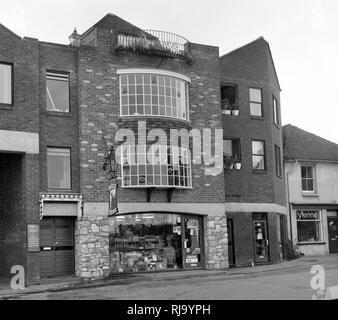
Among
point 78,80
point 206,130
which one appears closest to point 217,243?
point 206,130

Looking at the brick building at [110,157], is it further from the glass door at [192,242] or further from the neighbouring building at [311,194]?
the neighbouring building at [311,194]

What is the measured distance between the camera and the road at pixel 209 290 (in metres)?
15.5

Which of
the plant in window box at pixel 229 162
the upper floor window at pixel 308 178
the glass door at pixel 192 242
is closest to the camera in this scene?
the glass door at pixel 192 242

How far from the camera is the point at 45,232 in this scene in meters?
21.9

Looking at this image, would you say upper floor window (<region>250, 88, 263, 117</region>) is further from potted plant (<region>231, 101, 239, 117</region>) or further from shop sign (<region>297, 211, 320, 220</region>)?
shop sign (<region>297, 211, 320, 220</region>)

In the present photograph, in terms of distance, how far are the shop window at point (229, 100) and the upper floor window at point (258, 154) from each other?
1924 mm

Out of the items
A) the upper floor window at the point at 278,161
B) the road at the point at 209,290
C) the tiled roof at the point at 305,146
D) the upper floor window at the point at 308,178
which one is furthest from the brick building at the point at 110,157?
the tiled roof at the point at 305,146

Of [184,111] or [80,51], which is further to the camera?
[184,111]

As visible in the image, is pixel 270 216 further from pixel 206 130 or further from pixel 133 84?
pixel 133 84

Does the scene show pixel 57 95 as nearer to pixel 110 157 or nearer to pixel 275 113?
pixel 110 157

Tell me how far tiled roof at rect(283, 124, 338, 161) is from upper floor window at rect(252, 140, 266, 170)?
16.1 feet

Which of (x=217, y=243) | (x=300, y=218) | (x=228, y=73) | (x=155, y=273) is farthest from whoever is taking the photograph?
(x=300, y=218)

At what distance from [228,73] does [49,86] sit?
30.1ft

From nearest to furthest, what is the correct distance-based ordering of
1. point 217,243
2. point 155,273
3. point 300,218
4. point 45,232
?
1. point 45,232
2. point 155,273
3. point 217,243
4. point 300,218
